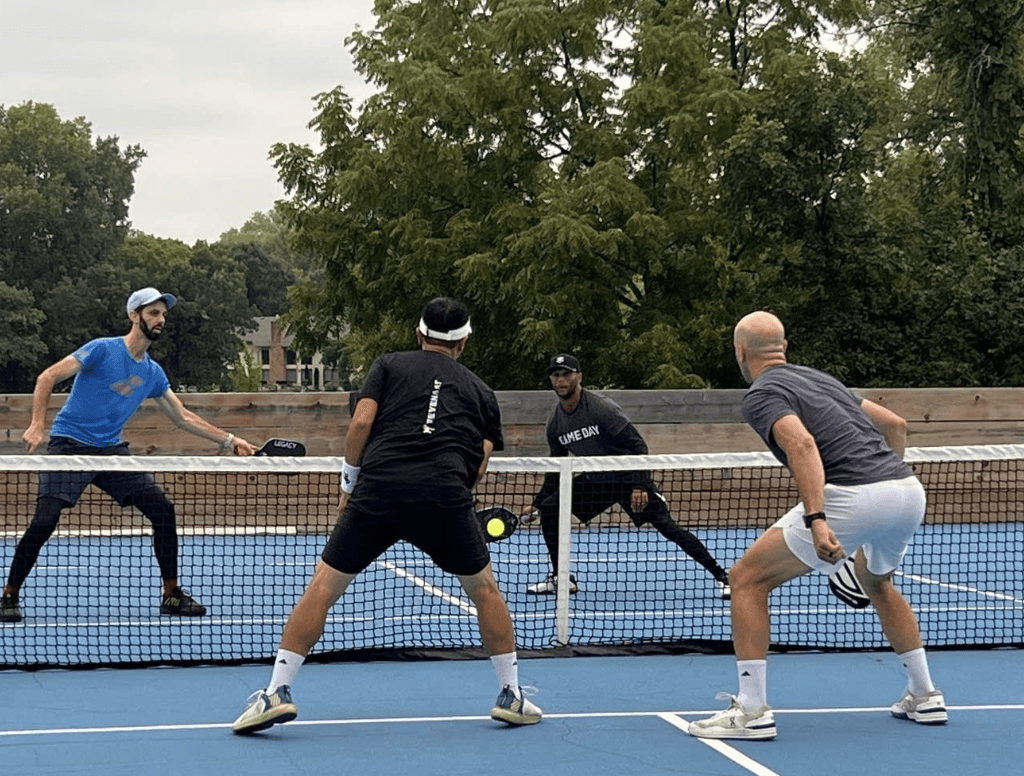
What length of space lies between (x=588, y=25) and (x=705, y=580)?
51.5 ft

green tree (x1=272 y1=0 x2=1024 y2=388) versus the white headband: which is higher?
green tree (x1=272 y1=0 x2=1024 y2=388)

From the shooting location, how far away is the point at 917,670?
5832mm

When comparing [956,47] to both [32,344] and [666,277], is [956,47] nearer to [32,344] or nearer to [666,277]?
[666,277]

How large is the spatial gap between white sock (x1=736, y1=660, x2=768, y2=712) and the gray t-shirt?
28.9 inches

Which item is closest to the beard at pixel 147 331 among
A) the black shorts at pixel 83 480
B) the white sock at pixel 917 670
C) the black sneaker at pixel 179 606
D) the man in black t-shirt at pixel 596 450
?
the black shorts at pixel 83 480

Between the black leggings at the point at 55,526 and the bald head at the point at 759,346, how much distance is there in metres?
3.83

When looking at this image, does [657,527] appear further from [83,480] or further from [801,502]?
[801,502]

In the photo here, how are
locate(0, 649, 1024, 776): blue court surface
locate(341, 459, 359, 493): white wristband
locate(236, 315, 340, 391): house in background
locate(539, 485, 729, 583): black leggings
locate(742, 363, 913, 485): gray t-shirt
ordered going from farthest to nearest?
locate(236, 315, 340, 391): house in background, locate(539, 485, 729, 583): black leggings, locate(341, 459, 359, 493): white wristband, locate(742, 363, 913, 485): gray t-shirt, locate(0, 649, 1024, 776): blue court surface

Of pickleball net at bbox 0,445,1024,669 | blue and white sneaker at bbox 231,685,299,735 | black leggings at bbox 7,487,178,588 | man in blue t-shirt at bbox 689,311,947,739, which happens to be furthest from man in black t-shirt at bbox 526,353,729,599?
blue and white sneaker at bbox 231,685,299,735

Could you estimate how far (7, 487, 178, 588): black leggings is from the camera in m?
8.09

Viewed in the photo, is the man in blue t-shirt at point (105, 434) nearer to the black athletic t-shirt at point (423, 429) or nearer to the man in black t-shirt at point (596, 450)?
the man in black t-shirt at point (596, 450)

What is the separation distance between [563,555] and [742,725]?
2493 mm

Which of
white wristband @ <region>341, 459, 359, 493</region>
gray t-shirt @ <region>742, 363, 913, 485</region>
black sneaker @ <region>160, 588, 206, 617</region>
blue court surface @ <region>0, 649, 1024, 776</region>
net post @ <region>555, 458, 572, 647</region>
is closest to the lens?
blue court surface @ <region>0, 649, 1024, 776</region>

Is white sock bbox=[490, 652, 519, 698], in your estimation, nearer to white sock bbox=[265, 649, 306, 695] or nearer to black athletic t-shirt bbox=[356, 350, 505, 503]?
black athletic t-shirt bbox=[356, 350, 505, 503]
